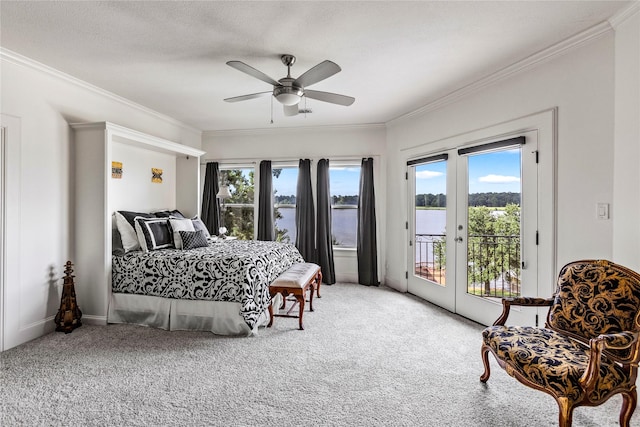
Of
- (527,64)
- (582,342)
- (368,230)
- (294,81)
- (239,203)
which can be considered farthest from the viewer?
(239,203)

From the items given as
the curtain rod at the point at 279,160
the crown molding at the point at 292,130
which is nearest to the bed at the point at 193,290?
the curtain rod at the point at 279,160

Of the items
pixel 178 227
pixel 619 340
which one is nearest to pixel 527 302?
pixel 619 340

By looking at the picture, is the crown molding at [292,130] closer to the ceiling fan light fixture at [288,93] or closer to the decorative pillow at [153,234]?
the decorative pillow at [153,234]

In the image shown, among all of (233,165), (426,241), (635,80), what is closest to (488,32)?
(635,80)

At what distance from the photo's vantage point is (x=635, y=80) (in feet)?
7.09

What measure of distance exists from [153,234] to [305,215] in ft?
7.69

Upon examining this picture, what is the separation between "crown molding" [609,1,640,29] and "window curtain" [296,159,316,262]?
394 cm

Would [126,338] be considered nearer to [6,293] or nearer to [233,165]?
[6,293]

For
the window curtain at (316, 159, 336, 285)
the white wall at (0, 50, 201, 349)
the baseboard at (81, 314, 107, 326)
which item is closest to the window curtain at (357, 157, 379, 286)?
the window curtain at (316, 159, 336, 285)

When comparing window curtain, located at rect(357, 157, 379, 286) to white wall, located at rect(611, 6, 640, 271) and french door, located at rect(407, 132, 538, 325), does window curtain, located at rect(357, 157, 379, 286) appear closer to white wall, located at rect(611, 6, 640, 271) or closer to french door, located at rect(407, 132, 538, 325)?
french door, located at rect(407, 132, 538, 325)

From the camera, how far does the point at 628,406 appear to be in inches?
70.5

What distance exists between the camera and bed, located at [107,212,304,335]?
3271 mm

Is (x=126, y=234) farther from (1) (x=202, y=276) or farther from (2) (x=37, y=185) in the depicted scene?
(1) (x=202, y=276)

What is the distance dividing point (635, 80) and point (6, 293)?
5089 mm
